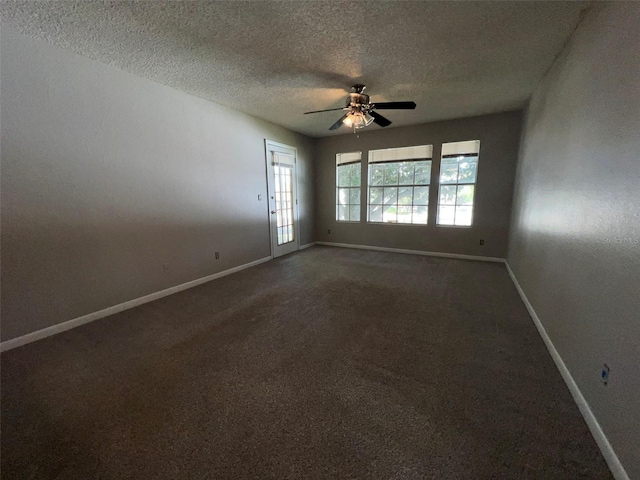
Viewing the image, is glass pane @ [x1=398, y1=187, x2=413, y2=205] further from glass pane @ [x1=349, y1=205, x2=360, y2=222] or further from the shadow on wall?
the shadow on wall

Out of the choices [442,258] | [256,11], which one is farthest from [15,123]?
[442,258]

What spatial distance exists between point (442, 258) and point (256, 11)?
15.5 feet

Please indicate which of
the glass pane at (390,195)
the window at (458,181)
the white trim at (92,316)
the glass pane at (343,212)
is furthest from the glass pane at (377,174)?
the white trim at (92,316)

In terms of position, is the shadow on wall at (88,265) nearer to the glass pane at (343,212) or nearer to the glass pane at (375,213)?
the glass pane at (343,212)

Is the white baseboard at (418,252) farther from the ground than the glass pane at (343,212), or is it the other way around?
the glass pane at (343,212)

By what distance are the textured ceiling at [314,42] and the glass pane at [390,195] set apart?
2254mm

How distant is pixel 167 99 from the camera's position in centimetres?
316

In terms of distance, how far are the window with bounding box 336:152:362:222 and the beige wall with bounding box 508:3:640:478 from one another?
3.65 meters

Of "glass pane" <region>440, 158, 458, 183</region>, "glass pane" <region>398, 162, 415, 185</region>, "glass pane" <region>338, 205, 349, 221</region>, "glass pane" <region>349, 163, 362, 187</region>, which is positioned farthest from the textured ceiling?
"glass pane" <region>338, 205, 349, 221</region>

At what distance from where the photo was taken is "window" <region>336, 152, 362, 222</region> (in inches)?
229

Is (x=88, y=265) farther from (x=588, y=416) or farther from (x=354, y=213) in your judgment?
(x=354, y=213)

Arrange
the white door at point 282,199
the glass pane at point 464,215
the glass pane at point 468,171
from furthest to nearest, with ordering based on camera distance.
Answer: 1. the white door at point 282,199
2. the glass pane at point 464,215
3. the glass pane at point 468,171

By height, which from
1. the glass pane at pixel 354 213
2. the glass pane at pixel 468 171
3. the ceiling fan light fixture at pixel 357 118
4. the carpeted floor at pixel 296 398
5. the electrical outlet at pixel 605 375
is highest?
the ceiling fan light fixture at pixel 357 118

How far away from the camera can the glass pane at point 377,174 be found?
555 centimetres
